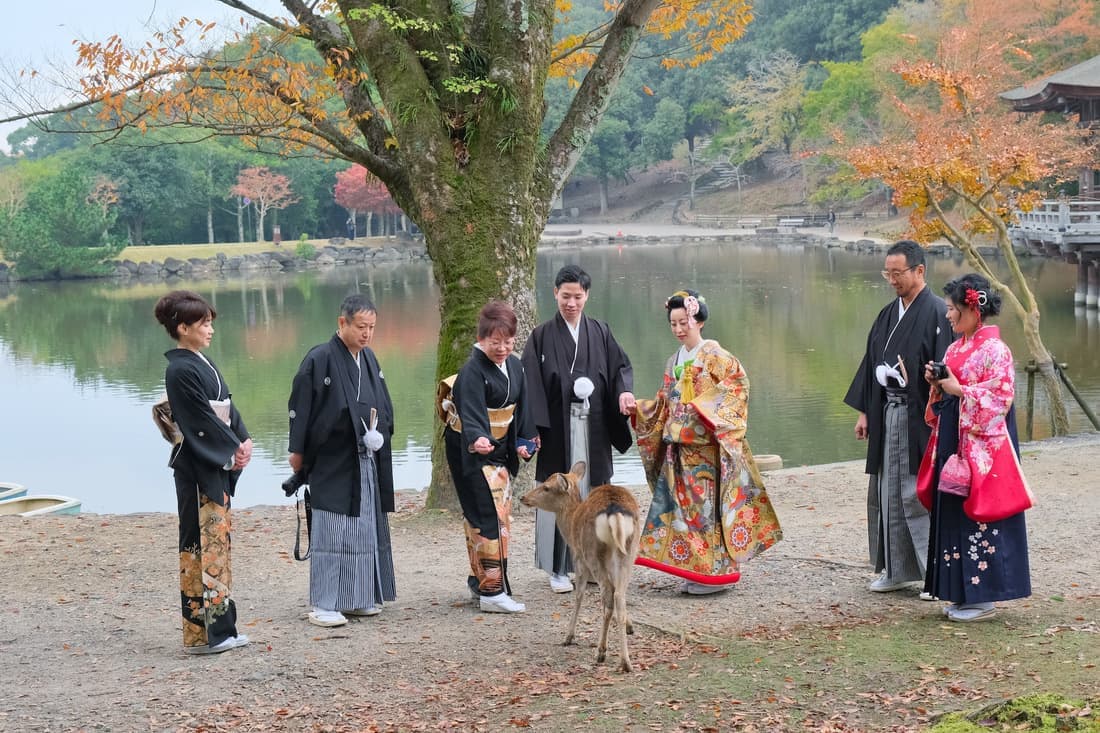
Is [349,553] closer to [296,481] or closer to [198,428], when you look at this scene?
[296,481]

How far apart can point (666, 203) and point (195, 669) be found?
206ft

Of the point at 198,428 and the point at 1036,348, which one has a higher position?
the point at 198,428

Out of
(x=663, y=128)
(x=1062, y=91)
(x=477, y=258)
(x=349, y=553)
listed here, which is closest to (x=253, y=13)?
(x=477, y=258)

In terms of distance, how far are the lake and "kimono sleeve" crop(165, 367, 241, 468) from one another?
18.1ft

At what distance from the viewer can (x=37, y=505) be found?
9.64 m

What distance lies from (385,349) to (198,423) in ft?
60.4

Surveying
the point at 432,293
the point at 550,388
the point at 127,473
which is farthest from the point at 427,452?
the point at 432,293

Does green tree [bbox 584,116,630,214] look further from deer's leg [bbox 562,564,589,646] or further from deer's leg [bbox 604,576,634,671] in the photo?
deer's leg [bbox 604,576,634,671]

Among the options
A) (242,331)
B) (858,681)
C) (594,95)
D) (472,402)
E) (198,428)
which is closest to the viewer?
(858,681)

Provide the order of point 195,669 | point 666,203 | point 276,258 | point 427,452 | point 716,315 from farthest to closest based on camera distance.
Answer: point 666,203 → point 276,258 → point 716,315 → point 427,452 → point 195,669

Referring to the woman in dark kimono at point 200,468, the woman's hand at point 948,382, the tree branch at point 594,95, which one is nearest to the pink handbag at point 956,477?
the woman's hand at point 948,382

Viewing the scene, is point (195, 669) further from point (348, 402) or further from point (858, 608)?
→ point (858, 608)

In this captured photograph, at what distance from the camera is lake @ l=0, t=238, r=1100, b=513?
47.1ft

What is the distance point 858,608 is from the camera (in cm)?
531
